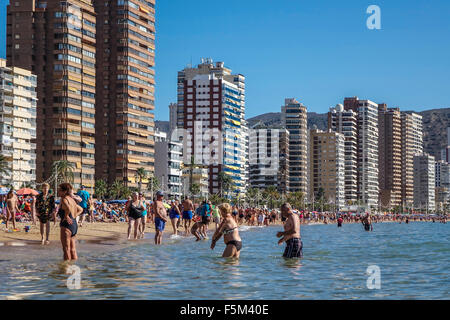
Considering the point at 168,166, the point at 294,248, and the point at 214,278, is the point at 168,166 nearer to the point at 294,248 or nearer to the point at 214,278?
the point at 294,248

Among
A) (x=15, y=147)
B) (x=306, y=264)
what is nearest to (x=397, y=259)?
(x=306, y=264)

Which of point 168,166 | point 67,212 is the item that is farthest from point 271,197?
point 67,212

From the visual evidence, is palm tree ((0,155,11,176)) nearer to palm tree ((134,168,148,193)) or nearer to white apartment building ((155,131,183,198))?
palm tree ((134,168,148,193))

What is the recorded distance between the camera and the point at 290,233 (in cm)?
1852

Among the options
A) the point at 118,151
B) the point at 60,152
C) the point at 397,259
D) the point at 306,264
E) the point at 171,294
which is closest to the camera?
the point at 171,294

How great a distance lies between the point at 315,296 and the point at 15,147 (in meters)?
96.6

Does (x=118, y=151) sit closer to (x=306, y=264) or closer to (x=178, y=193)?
(x=178, y=193)

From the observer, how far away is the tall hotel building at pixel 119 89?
126062mm

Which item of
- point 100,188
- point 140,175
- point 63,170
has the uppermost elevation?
point 63,170

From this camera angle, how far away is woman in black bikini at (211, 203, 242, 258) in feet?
Answer: 58.3

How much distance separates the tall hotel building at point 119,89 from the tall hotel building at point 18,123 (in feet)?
64.0

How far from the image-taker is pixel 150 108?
133 m

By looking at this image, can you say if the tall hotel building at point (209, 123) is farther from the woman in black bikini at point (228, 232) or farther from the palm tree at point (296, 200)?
the woman in black bikini at point (228, 232)

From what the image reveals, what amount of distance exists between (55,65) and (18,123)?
13165 millimetres
